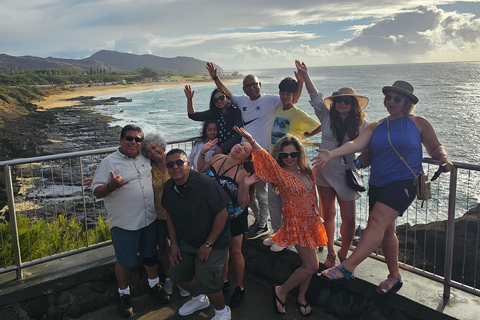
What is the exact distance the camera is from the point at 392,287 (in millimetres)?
3639

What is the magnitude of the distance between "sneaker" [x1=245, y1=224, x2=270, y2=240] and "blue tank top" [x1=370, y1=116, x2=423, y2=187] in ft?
5.77

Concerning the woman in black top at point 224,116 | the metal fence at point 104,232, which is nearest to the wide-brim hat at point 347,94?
the metal fence at point 104,232

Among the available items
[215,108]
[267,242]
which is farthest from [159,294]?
[215,108]

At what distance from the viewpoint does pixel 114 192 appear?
3910mm

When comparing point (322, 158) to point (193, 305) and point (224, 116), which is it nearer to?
point (224, 116)

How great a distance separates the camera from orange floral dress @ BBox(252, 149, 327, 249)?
12.4ft

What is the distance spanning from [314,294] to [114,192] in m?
2.29

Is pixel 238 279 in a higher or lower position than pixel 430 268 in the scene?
higher

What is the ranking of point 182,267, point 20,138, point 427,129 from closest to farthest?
point 427,129, point 182,267, point 20,138

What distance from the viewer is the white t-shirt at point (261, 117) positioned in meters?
4.94

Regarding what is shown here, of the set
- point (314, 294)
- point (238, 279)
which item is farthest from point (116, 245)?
point (314, 294)

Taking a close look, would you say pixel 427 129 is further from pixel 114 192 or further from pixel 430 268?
pixel 430 268

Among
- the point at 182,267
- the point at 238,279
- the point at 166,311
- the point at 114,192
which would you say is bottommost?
the point at 166,311

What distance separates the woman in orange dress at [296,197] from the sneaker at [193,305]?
1.00 metres
